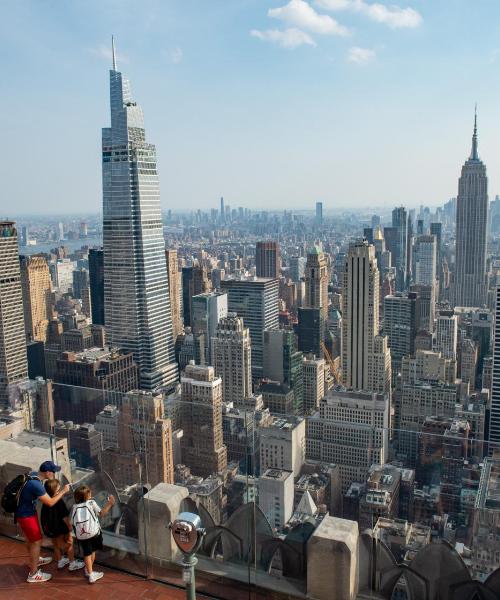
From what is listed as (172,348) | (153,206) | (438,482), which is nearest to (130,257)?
(153,206)

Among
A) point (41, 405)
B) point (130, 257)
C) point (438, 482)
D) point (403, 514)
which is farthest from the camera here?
point (130, 257)

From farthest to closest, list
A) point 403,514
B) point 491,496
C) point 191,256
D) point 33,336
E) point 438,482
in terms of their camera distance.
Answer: point 191,256
point 33,336
point 438,482
point 403,514
point 491,496

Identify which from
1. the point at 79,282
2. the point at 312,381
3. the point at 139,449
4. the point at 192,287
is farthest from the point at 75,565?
the point at 79,282

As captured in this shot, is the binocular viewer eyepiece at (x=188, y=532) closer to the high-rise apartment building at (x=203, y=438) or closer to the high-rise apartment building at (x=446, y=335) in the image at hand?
the high-rise apartment building at (x=203, y=438)

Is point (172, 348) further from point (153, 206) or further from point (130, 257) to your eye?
point (153, 206)

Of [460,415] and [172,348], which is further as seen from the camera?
[172,348]

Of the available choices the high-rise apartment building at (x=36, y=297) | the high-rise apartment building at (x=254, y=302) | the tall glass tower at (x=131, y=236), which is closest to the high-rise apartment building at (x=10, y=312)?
the tall glass tower at (x=131, y=236)

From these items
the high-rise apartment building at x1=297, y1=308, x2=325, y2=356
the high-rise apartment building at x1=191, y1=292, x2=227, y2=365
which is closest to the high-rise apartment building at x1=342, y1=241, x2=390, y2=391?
the high-rise apartment building at x1=297, y1=308, x2=325, y2=356
